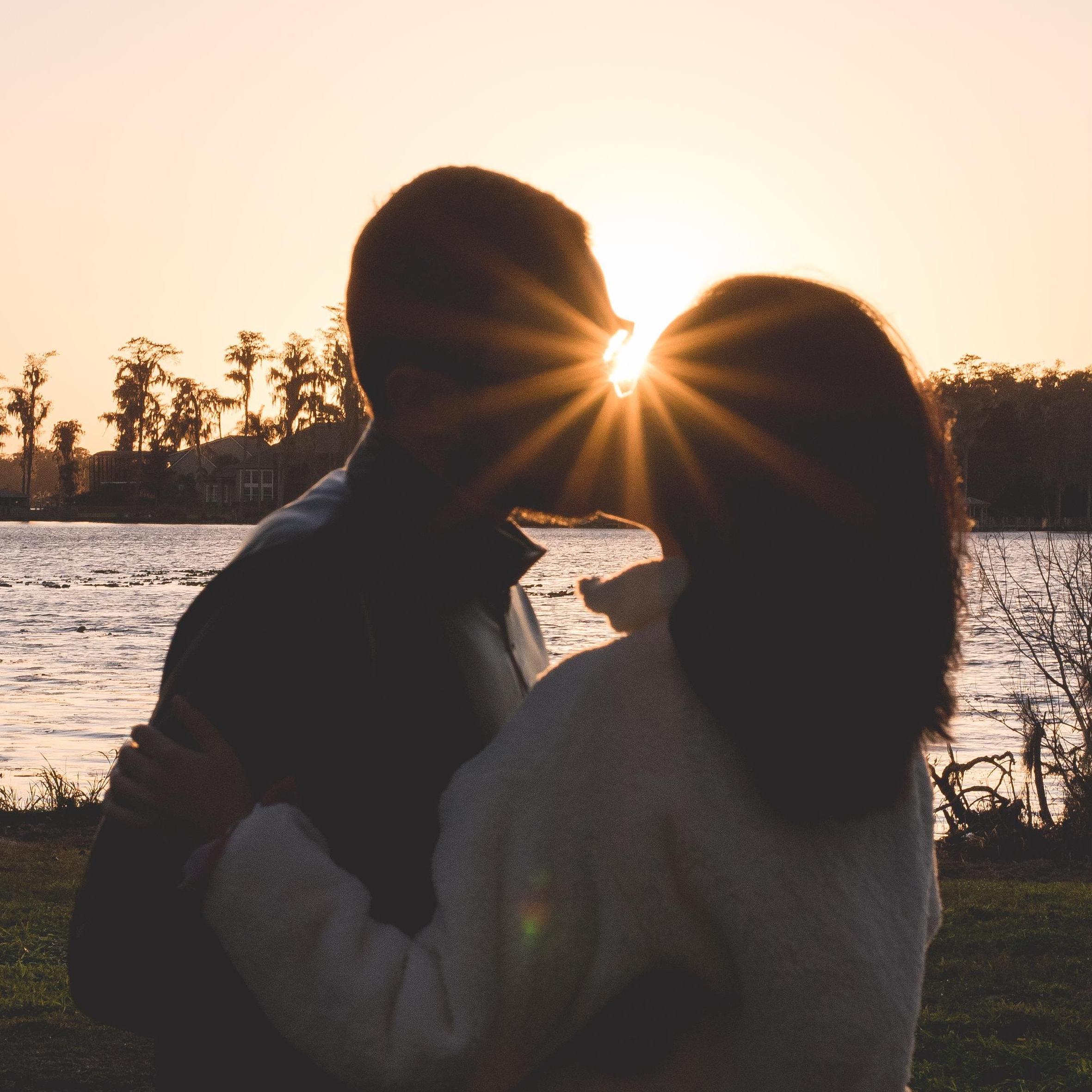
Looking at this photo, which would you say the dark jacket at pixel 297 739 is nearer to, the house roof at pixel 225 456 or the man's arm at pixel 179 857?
the man's arm at pixel 179 857

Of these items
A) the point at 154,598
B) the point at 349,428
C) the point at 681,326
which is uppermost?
the point at 349,428

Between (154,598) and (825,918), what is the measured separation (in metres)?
36.1

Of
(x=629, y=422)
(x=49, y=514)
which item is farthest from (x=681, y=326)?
(x=49, y=514)

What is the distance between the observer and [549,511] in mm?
1946

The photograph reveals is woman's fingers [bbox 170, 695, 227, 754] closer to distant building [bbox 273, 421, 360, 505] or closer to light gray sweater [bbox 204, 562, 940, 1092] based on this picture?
light gray sweater [bbox 204, 562, 940, 1092]

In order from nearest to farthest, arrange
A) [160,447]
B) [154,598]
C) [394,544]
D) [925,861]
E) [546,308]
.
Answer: [925,861], [394,544], [546,308], [154,598], [160,447]

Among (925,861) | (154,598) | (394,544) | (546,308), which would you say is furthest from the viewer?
(154,598)

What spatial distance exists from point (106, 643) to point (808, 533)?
2445 cm

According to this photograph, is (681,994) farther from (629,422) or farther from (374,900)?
(629,422)

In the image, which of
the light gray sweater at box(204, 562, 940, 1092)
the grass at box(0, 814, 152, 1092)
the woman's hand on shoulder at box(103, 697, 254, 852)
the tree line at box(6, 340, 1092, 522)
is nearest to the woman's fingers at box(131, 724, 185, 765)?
the woman's hand on shoulder at box(103, 697, 254, 852)

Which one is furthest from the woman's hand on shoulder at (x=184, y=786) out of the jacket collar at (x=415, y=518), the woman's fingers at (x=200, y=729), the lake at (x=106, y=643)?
the lake at (x=106, y=643)

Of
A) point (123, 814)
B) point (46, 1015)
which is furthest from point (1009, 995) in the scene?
point (123, 814)

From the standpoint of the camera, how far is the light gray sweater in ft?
4.43

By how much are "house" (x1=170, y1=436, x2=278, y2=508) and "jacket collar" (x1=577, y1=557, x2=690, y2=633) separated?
108987 mm
